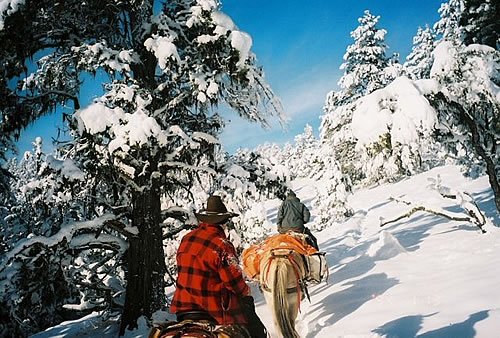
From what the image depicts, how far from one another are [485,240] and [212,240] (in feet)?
27.5

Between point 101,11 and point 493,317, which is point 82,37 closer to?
point 101,11

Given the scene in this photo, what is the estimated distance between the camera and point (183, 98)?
8.98m

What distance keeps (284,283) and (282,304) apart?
332 mm

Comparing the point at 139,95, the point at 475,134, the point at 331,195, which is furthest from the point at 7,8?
the point at 331,195

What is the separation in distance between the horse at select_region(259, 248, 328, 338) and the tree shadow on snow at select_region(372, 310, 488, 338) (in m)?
1.30

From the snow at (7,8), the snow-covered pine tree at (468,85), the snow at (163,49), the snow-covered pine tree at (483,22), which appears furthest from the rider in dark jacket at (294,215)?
the snow-covered pine tree at (483,22)

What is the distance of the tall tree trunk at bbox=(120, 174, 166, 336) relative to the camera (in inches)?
343

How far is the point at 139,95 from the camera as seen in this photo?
8148 millimetres

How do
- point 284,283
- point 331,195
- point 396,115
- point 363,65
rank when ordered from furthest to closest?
1. point 331,195
2. point 363,65
3. point 396,115
4. point 284,283

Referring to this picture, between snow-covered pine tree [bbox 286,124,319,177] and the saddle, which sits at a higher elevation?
snow-covered pine tree [bbox 286,124,319,177]

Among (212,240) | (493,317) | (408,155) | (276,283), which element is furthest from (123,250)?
(493,317)

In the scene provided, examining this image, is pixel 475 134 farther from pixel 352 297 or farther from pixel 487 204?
pixel 487 204

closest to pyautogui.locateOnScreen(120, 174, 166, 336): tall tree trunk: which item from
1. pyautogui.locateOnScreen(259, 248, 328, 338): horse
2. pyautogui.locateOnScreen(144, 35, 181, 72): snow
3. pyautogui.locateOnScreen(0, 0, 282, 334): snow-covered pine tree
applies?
pyautogui.locateOnScreen(0, 0, 282, 334): snow-covered pine tree

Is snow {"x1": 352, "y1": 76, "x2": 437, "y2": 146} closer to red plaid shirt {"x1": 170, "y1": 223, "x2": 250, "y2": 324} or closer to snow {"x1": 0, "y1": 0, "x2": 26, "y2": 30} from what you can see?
red plaid shirt {"x1": 170, "y1": 223, "x2": 250, "y2": 324}
